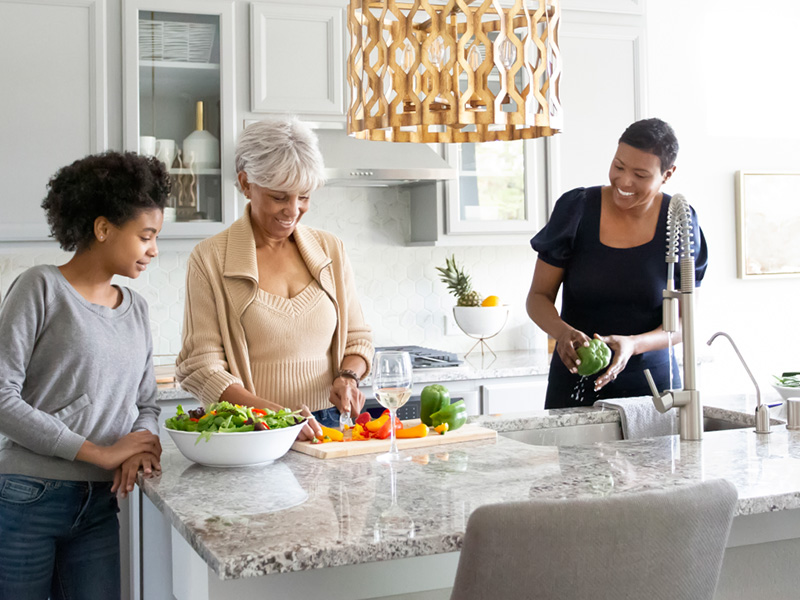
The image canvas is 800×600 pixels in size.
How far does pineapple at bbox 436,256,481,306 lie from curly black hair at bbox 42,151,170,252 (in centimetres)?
220

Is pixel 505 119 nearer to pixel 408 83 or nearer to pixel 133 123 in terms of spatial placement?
pixel 408 83

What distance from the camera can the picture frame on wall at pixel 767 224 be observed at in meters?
4.55

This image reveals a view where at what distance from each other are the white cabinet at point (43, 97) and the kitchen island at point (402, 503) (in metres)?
1.71

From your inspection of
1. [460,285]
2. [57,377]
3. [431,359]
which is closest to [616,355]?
[57,377]

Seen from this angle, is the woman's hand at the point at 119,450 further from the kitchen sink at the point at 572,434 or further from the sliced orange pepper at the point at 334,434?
the kitchen sink at the point at 572,434

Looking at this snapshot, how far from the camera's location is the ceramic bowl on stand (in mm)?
3779

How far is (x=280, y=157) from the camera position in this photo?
80.6 inches

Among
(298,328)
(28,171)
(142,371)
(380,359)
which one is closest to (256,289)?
(298,328)

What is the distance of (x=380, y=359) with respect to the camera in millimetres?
1632

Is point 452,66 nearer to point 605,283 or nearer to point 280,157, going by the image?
point 280,157

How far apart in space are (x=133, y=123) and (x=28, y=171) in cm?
40

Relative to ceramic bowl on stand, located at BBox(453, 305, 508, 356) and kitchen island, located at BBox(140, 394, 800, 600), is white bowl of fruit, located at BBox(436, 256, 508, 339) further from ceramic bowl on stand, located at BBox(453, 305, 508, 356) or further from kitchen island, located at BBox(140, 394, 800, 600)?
kitchen island, located at BBox(140, 394, 800, 600)

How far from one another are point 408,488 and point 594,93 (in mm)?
2804

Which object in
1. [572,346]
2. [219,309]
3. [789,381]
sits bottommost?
[789,381]
